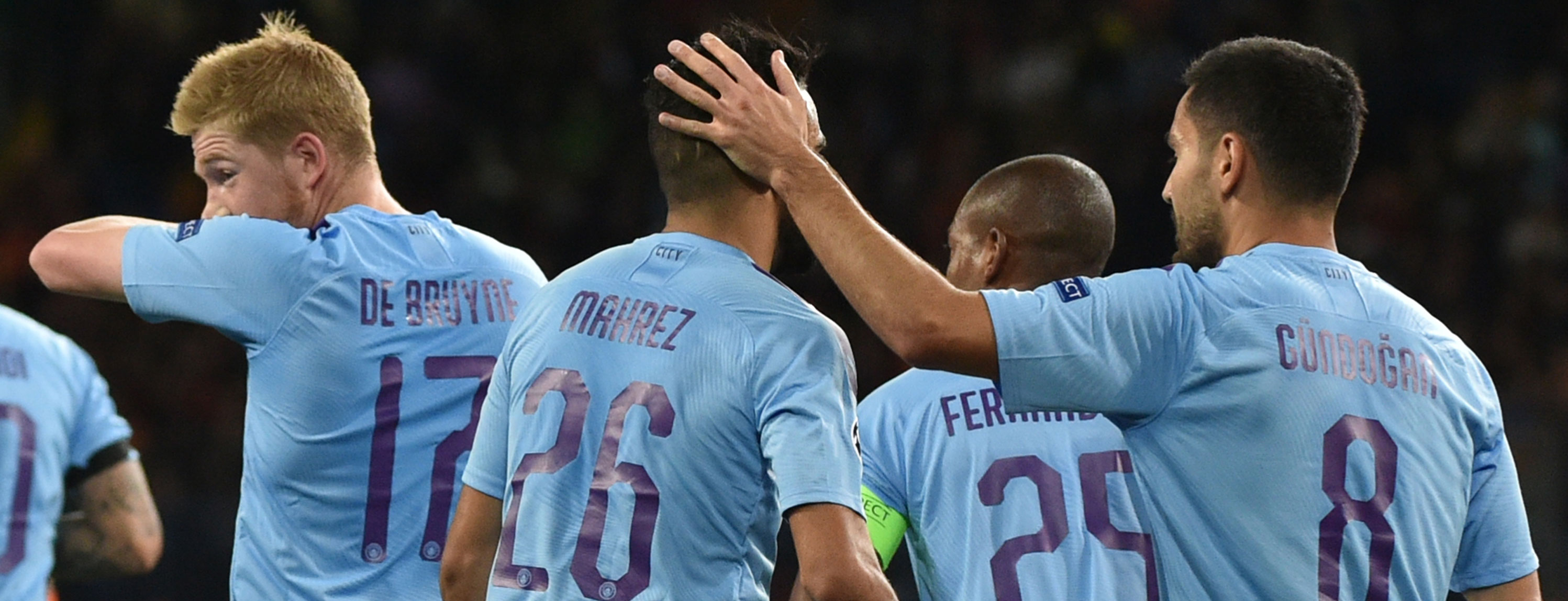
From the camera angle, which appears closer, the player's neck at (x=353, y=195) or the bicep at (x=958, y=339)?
the bicep at (x=958, y=339)

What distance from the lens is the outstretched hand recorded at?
10.2 feet

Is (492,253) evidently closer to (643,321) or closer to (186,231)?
(186,231)

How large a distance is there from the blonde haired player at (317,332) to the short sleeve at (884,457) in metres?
0.90

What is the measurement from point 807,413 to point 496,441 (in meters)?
0.64

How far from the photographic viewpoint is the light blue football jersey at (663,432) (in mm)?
3027

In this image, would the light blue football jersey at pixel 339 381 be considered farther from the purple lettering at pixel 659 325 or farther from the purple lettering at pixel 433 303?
the purple lettering at pixel 659 325

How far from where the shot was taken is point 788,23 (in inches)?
488

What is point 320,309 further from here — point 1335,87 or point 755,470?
point 1335,87

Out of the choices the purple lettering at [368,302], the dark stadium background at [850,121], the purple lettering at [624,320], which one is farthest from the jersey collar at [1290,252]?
the dark stadium background at [850,121]

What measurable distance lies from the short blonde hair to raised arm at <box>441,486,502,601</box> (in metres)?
1.24

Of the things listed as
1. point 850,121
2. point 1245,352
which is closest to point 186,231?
point 1245,352

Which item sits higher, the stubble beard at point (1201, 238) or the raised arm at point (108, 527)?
the stubble beard at point (1201, 238)

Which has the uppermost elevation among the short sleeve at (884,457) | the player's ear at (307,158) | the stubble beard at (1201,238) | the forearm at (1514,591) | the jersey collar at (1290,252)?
the player's ear at (307,158)

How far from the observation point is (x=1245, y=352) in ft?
9.92
